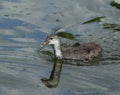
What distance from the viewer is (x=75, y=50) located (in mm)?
17625

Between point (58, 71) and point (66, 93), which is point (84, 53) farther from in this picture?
point (66, 93)

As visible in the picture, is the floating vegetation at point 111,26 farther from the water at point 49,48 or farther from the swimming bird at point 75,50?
the swimming bird at point 75,50

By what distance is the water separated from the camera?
568 inches

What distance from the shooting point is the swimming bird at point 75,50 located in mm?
17422

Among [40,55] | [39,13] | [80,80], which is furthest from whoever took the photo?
[39,13]

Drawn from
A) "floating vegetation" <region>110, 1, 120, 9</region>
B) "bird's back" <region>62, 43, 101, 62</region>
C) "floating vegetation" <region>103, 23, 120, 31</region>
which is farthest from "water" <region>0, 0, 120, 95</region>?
"bird's back" <region>62, 43, 101, 62</region>

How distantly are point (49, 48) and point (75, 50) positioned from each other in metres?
1.38

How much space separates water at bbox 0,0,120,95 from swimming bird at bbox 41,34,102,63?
13.8 inches

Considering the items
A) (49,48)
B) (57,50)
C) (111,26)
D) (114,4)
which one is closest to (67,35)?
(49,48)

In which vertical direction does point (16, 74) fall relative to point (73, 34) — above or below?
above

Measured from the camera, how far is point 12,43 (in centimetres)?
1822

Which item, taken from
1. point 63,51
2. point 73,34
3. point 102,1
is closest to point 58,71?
point 63,51

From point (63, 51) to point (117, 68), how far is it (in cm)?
223

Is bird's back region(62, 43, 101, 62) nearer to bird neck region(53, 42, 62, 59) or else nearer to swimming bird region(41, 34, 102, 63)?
swimming bird region(41, 34, 102, 63)
